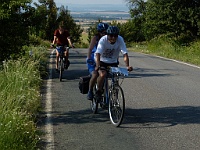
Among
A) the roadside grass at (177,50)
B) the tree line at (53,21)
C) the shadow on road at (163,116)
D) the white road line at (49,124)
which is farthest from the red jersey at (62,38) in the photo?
the roadside grass at (177,50)

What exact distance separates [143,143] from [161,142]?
28cm

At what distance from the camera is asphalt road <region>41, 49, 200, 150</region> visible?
6957mm

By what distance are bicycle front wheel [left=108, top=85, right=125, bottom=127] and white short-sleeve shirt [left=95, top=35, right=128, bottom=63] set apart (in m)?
0.61

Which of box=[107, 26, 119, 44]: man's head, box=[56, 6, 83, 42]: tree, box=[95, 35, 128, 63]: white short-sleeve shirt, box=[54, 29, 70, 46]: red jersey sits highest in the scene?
box=[107, 26, 119, 44]: man's head

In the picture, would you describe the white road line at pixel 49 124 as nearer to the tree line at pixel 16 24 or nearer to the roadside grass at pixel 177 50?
the tree line at pixel 16 24

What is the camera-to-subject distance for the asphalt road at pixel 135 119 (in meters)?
6.96

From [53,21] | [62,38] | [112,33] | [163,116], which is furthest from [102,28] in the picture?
[53,21]

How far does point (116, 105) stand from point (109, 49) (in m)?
1.04

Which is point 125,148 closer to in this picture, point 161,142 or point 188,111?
point 161,142

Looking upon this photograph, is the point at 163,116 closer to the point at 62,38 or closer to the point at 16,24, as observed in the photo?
the point at 16,24

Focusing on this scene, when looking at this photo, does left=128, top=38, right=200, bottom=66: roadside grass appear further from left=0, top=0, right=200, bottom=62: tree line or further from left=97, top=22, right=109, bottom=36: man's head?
left=97, top=22, right=109, bottom=36: man's head

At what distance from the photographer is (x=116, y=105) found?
8023mm

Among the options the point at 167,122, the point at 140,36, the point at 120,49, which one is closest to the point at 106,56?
the point at 120,49

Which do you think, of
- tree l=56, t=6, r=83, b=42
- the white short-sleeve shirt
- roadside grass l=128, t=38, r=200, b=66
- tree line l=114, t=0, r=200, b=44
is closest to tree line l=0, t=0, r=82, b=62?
the white short-sleeve shirt
